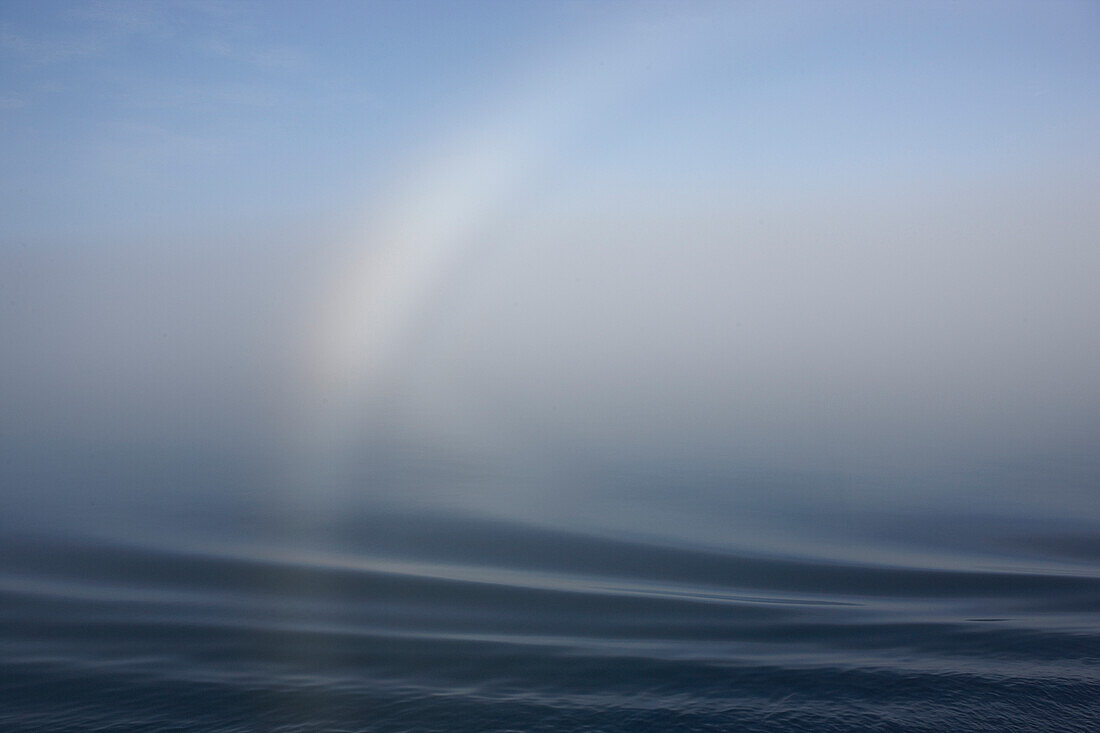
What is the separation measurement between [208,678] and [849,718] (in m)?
5.61

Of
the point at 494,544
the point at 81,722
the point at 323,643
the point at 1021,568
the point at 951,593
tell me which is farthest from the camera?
the point at 494,544

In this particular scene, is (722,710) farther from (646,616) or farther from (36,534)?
(36,534)

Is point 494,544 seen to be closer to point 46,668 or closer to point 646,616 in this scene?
point 646,616

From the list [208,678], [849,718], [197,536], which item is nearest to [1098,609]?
[849,718]

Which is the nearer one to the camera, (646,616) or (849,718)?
(849,718)

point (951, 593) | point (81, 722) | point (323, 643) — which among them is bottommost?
point (81, 722)

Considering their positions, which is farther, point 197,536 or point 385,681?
point 197,536

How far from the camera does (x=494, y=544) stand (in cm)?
1348

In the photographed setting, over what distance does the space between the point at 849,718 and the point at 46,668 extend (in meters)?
7.24

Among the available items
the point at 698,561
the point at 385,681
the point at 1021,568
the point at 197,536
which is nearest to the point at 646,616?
the point at 698,561

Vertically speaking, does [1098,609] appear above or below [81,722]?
above

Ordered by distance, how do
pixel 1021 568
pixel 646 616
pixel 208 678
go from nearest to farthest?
pixel 208 678, pixel 646 616, pixel 1021 568

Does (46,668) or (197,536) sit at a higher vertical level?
(197,536)

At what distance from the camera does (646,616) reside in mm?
10422
